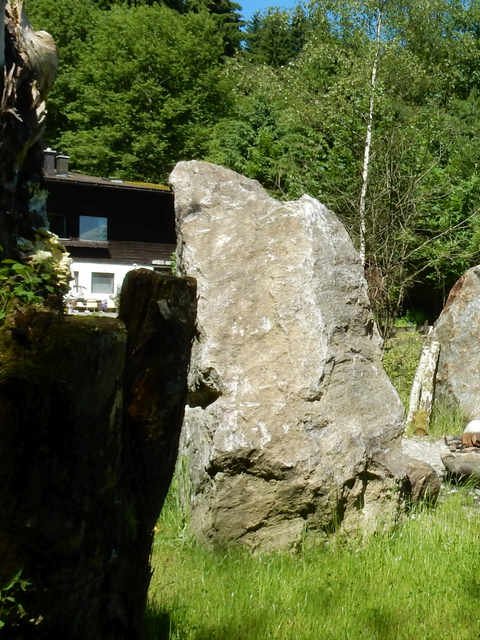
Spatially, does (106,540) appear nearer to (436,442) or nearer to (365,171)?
(436,442)

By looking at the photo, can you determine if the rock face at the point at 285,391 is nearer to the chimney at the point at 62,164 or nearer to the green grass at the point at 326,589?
the green grass at the point at 326,589

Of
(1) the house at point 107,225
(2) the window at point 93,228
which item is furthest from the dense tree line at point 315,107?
(2) the window at point 93,228

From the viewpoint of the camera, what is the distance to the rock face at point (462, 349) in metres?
10.1

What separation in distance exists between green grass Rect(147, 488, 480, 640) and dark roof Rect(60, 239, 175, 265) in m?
29.4

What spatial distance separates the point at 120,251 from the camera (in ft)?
111

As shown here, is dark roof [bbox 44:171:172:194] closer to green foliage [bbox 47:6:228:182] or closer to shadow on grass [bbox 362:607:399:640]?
green foliage [bbox 47:6:228:182]

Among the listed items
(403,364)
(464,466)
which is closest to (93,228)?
(403,364)

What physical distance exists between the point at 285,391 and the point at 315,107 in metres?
18.1

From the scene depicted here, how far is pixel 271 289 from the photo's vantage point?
16.4 feet

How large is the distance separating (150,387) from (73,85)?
39678 mm

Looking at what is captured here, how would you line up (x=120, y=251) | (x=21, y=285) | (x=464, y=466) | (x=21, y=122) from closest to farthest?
1. (x=21, y=285)
2. (x=21, y=122)
3. (x=464, y=466)
4. (x=120, y=251)

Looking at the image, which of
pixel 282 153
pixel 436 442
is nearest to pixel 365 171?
pixel 282 153

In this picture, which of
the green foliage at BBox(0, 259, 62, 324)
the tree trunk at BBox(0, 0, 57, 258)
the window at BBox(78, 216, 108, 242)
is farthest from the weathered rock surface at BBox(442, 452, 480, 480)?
the window at BBox(78, 216, 108, 242)

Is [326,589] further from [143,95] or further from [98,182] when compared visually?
[143,95]
